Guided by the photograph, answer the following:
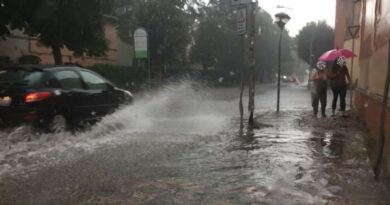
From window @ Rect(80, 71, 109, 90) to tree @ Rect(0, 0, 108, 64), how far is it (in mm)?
5272

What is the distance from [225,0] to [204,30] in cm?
732

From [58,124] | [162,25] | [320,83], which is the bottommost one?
[58,124]

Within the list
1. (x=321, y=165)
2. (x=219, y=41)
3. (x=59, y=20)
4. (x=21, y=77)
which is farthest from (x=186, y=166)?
(x=219, y=41)

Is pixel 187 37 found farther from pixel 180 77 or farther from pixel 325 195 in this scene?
pixel 325 195

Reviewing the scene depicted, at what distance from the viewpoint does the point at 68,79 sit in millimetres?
10016

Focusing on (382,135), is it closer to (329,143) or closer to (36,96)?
(329,143)

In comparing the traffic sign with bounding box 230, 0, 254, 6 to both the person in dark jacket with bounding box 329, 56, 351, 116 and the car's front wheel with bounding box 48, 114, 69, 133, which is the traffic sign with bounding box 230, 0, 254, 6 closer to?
the car's front wheel with bounding box 48, 114, 69, 133

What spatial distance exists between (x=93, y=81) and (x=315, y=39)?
48.2 metres

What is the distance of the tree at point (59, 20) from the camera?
15516 mm

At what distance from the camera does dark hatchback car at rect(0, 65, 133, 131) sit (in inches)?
349

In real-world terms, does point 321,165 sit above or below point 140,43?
below

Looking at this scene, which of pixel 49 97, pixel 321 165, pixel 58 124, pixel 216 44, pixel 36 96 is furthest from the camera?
pixel 216 44

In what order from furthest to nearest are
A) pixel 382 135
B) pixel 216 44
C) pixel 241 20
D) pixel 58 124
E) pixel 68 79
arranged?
pixel 216 44 < pixel 241 20 < pixel 68 79 < pixel 58 124 < pixel 382 135

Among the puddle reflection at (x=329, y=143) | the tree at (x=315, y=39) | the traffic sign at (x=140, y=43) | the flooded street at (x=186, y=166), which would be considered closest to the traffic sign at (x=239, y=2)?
the flooded street at (x=186, y=166)
